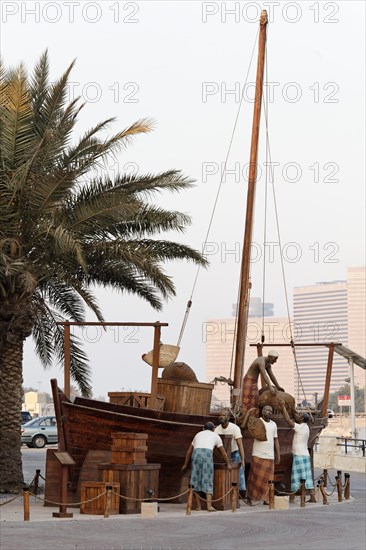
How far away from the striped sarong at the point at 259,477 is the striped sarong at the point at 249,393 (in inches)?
70.8

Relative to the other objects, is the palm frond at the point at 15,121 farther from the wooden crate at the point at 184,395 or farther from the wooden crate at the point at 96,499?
the wooden crate at the point at 96,499

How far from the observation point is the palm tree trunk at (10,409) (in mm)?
23641

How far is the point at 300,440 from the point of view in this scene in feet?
77.7

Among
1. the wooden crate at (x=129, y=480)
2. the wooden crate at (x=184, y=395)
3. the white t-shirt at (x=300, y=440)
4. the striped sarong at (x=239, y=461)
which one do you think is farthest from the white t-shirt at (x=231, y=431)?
the wooden crate at (x=129, y=480)

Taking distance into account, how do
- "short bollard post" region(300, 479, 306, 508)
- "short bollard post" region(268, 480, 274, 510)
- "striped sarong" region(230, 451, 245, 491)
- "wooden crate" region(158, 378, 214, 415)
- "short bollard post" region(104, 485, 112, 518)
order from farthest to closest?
"wooden crate" region(158, 378, 214, 415) < "short bollard post" region(300, 479, 306, 508) < "striped sarong" region(230, 451, 245, 491) < "short bollard post" region(268, 480, 274, 510) < "short bollard post" region(104, 485, 112, 518)

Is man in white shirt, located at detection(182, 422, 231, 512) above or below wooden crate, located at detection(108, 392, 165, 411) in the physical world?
below

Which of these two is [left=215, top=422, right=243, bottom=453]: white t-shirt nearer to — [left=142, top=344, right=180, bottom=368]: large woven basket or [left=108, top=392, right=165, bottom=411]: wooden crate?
[left=108, top=392, right=165, bottom=411]: wooden crate

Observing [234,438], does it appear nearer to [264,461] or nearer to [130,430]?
[264,461]

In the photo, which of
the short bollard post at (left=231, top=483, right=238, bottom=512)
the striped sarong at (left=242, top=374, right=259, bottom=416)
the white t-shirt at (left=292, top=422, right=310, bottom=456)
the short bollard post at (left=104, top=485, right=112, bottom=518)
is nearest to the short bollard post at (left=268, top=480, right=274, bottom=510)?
the short bollard post at (left=231, top=483, right=238, bottom=512)

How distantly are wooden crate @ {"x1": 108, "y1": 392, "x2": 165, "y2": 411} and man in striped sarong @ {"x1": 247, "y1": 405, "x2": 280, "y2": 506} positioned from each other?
2.01 metres

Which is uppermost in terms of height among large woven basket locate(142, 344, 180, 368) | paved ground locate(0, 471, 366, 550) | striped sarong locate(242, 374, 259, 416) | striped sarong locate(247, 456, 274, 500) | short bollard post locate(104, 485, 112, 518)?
large woven basket locate(142, 344, 180, 368)

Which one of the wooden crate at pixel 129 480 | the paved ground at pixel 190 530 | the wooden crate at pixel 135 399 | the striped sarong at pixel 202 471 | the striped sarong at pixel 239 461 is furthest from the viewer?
the wooden crate at pixel 135 399

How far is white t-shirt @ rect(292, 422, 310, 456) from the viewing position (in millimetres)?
23578

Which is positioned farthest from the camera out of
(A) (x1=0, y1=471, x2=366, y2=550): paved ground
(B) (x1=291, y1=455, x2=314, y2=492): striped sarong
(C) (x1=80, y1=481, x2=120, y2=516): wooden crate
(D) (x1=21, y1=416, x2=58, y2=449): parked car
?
(D) (x1=21, y1=416, x2=58, y2=449): parked car
